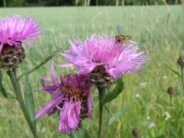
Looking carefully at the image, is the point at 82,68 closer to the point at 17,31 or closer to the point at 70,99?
the point at 70,99

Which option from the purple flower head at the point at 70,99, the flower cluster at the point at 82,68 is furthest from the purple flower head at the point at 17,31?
the purple flower head at the point at 70,99

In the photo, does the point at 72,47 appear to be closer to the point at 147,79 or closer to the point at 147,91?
the point at 147,91

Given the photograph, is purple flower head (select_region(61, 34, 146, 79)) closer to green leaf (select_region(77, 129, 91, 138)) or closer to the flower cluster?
the flower cluster

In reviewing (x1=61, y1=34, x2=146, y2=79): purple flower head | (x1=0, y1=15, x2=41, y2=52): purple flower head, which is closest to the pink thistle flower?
(x1=61, y1=34, x2=146, y2=79): purple flower head

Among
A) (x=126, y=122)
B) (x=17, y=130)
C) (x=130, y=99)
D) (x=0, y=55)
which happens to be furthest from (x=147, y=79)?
(x=0, y=55)

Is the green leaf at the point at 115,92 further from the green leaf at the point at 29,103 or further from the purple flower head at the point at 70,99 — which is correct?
the green leaf at the point at 29,103

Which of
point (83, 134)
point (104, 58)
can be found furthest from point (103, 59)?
point (83, 134)
